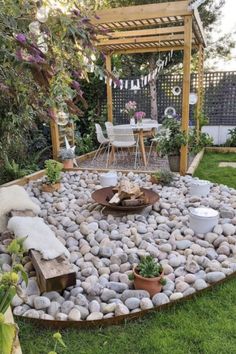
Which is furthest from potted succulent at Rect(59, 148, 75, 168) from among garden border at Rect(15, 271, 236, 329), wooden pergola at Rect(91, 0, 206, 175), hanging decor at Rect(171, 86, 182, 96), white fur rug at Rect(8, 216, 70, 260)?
garden border at Rect(15, 271, 236, 329)

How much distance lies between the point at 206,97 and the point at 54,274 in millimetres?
6742

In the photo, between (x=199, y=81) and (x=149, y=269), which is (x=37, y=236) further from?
(x=199, y=81)

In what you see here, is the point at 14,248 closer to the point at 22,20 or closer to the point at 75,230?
the point at 22,20

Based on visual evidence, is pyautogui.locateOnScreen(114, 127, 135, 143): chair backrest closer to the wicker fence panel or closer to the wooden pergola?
the wooden pergola

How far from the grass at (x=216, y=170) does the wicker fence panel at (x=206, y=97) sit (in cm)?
142

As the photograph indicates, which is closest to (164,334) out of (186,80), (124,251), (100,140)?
(124,251)

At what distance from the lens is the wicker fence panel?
292 inches

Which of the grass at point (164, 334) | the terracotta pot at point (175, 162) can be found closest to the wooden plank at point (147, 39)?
the terracotta pot at point (175, 162)

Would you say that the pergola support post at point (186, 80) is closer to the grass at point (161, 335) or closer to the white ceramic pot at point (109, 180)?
the white ceramic pot at point (109, 180)

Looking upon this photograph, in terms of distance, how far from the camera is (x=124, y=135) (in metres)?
5.40

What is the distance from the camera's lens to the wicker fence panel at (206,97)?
7.43 m

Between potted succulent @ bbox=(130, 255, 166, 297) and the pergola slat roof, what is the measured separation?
1892 mm

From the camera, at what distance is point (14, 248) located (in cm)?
86

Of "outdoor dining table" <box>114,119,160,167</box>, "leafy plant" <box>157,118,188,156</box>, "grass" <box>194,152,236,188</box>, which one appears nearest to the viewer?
"grass" <box>194,152,236,188</box>
